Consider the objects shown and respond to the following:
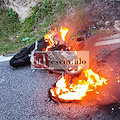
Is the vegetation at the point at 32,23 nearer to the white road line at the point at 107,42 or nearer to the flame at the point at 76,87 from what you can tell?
the white road line at the point at 107,42

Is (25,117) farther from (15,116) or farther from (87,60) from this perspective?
(87,60)

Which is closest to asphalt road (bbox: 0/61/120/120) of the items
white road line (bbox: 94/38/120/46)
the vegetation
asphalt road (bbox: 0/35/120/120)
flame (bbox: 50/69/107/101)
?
asphalt road (bbox: 0/35/120/120)

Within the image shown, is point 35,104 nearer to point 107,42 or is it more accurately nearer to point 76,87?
point 76,87

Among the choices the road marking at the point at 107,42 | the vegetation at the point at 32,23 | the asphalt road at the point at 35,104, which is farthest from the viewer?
the vegetation at the point at 32,23

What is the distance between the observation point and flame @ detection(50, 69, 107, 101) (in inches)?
168

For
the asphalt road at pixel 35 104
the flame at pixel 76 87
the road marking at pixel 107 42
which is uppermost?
the road marking at pixel 107 42

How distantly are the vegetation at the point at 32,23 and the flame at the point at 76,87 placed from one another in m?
4.27

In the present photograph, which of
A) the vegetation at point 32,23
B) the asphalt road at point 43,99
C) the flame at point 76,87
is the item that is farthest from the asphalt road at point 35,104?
the vegetation at point 32,23

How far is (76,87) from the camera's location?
4414mm

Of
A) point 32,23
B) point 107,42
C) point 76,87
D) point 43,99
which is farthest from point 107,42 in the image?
point 32,23

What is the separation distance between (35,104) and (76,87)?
1.27 metres

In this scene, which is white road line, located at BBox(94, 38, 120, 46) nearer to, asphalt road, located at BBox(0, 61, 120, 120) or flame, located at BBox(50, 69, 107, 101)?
flame, located at BBox(50, 69, 107, 101)

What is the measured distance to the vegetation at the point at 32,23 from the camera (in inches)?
333

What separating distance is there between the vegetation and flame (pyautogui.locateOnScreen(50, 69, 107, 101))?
4273 mm
